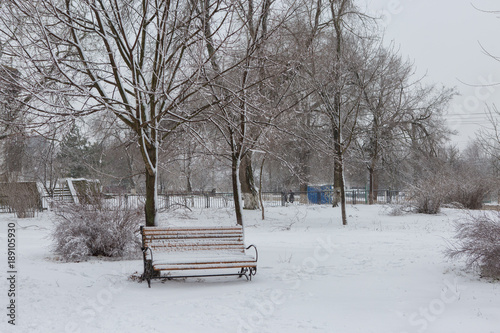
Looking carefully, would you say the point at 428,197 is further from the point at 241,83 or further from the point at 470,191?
the point at 241,83

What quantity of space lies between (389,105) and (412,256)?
1803cm

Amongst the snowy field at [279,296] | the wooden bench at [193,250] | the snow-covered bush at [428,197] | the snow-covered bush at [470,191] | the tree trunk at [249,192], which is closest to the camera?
the snowy field at [279,296]

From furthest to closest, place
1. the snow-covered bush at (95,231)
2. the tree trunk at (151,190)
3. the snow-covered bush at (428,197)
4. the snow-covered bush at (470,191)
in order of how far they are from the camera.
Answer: the snow-covered bush at (470,191)
the snow-covered bush at (428,197)
the snow-covered bush at (95,231)
the tree trunk at (151,190)

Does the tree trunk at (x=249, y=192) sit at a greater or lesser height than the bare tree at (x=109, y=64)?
lesser

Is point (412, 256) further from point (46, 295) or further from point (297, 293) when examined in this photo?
point (46, 295)

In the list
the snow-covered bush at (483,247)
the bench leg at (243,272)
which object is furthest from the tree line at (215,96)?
the snow-covered bush at (483,247)

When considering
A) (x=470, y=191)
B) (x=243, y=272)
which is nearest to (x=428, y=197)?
(x=470, y=191)

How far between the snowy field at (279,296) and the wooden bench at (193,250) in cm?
27

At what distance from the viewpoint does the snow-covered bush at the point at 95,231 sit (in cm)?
773

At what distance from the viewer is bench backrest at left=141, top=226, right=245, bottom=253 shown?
6.58 meters

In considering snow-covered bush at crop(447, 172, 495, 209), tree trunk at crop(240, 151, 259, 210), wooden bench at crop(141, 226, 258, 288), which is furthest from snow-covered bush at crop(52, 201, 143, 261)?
snow-covered bush at crop(447, 172, 495, 209)

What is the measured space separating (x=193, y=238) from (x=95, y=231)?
220 centimetres

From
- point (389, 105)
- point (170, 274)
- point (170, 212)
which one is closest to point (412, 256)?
point (170, 274)

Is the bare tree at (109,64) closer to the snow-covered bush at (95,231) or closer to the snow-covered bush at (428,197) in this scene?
the snow-covered bush at (95,231)
